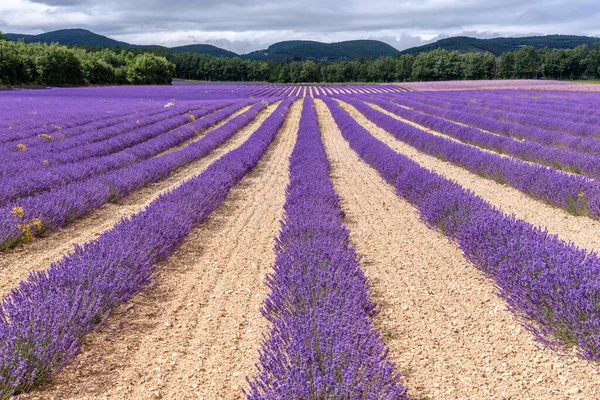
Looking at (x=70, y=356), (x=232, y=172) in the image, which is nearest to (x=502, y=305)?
(x=70, y=356)

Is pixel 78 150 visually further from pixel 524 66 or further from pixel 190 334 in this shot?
pixel 524 66

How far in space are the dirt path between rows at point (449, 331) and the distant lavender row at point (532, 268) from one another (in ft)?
0.39

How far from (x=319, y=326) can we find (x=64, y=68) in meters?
55.5

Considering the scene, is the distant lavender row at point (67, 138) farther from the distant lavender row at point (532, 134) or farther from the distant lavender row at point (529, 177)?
the distant lavender row at point (532, 134)

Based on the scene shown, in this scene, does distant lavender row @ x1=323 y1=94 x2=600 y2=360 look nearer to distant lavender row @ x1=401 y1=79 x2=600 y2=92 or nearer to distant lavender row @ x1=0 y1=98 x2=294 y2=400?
distant lavender row @ x1=0 y1=98 x2=294 y2=400

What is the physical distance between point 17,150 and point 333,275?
28.3ft

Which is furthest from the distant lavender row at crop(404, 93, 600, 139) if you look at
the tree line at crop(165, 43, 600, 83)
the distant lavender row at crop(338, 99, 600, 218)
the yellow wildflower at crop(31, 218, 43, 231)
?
the tree line at crop(165, 43, 600, 83)

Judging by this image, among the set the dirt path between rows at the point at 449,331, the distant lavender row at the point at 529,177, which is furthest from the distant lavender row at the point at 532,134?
the dirt path between rows at the point at 449,331

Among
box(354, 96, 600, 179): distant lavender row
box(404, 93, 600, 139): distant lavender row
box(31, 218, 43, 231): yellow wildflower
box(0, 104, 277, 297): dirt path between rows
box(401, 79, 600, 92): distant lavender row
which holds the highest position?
box(401, 79, 600, 92): distant lavender row

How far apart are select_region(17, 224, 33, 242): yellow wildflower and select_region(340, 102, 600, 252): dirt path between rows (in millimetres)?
5016

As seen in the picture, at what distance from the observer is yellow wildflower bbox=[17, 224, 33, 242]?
4422 mm

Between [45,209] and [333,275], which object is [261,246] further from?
[45,209]

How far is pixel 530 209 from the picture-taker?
600 centimetres

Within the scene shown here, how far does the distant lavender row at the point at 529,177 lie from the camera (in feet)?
18.6
